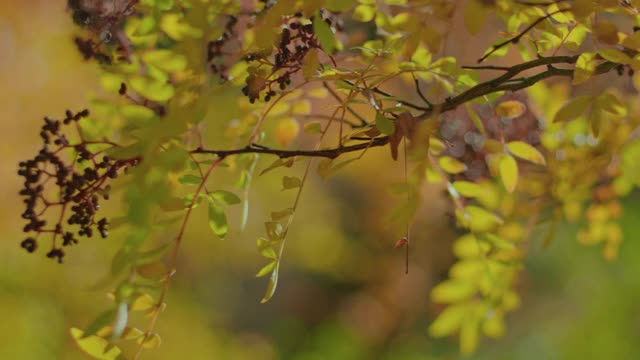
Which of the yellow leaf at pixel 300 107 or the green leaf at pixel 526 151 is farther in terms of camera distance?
the yellow leaf at pixel 300 107

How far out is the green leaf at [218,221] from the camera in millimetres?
713

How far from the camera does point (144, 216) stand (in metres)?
0.49

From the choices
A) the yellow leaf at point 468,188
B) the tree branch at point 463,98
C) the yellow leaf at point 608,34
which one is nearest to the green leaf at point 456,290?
the yellow leaf at point 468,188

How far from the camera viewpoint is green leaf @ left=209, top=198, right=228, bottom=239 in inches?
28.1

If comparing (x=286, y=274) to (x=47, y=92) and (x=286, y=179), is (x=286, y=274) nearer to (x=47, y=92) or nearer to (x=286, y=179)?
(x=47, y=92)

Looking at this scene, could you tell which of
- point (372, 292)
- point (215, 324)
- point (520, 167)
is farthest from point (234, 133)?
point (372, 292)

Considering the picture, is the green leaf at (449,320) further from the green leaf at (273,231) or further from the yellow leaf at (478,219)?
the green leaf at (273,231)

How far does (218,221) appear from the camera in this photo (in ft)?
2.35

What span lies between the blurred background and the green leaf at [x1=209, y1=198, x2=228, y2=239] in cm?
15

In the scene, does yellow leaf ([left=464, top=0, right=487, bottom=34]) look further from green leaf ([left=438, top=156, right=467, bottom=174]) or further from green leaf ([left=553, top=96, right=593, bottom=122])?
green leaf ([left=438, top=156, right=467, bottom=174])

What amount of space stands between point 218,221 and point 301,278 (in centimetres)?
404

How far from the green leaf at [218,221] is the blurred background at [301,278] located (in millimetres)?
150

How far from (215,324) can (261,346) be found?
417 millimetres

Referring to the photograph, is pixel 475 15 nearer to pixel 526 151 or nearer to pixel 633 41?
pixel 633 41
